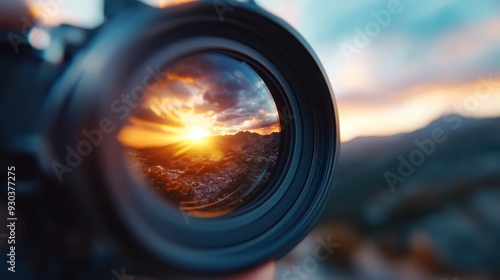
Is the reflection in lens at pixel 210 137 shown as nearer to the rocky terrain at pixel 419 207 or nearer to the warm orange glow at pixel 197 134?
the warm orange glow at pixel 197 134

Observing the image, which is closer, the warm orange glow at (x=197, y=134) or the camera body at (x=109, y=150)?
the camera body at (x=109, y=150)

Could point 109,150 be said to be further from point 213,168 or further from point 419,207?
point 419,207

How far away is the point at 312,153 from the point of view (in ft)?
1.89

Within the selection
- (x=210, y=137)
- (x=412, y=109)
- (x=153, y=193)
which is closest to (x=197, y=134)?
(x=210, y=137)

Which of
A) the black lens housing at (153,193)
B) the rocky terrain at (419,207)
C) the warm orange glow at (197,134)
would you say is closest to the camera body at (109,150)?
the black lens housing at (153,193)

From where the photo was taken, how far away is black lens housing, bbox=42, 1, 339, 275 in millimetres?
377

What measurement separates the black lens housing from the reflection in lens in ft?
0.10

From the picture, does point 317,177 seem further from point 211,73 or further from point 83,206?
point 83,206

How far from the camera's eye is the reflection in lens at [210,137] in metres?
0.55

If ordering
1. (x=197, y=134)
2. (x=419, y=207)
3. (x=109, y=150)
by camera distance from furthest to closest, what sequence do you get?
(x=419, y=207)
(x=197, y=134)
(x=109, y=150)

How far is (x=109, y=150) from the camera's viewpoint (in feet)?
1.25

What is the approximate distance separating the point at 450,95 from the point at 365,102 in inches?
7.2

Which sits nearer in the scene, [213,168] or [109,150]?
[109,150]

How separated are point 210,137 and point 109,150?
0.73 ft
